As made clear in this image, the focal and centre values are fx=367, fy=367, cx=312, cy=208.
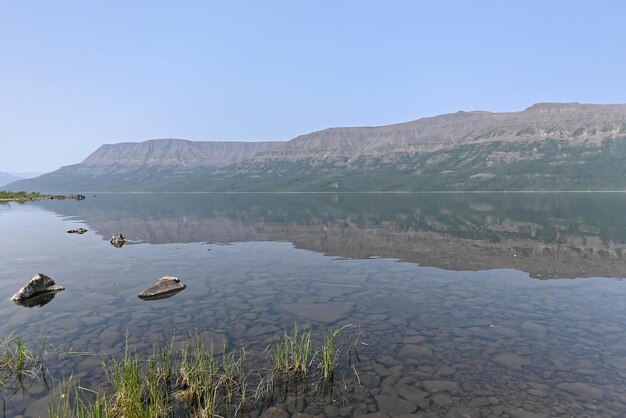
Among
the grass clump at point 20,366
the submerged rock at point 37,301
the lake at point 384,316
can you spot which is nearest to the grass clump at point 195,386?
the lake at point 384,316

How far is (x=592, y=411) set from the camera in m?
12.3

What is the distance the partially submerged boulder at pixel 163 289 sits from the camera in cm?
2566

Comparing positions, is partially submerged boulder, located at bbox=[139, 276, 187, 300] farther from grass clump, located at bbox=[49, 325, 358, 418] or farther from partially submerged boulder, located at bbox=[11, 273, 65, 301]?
grass clump, located at bbox=[49, 325, 358, 418]

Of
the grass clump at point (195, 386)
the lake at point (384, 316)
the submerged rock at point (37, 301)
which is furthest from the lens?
the submerged rock at point (37, 301)

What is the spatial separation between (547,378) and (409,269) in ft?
64.8

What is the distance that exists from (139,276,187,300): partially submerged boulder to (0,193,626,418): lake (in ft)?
2.39

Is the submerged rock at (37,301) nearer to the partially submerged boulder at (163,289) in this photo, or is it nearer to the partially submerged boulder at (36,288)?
the partially submerged boulder at (36,288)

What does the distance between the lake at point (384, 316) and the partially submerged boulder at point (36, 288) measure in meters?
0.98

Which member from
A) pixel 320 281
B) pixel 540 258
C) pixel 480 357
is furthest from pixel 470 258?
pixel 480 357

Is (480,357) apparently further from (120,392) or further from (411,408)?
(120,392)

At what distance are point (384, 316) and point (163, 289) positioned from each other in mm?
15917

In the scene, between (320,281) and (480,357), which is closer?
(480,357)

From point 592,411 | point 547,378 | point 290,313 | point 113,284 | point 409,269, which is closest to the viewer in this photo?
point 592,411

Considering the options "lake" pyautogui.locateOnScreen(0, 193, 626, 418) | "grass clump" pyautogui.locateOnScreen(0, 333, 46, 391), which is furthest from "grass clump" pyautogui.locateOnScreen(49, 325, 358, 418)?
"grass clump" pyautogui.locateOnScreen(0, 333, 46, 391)
